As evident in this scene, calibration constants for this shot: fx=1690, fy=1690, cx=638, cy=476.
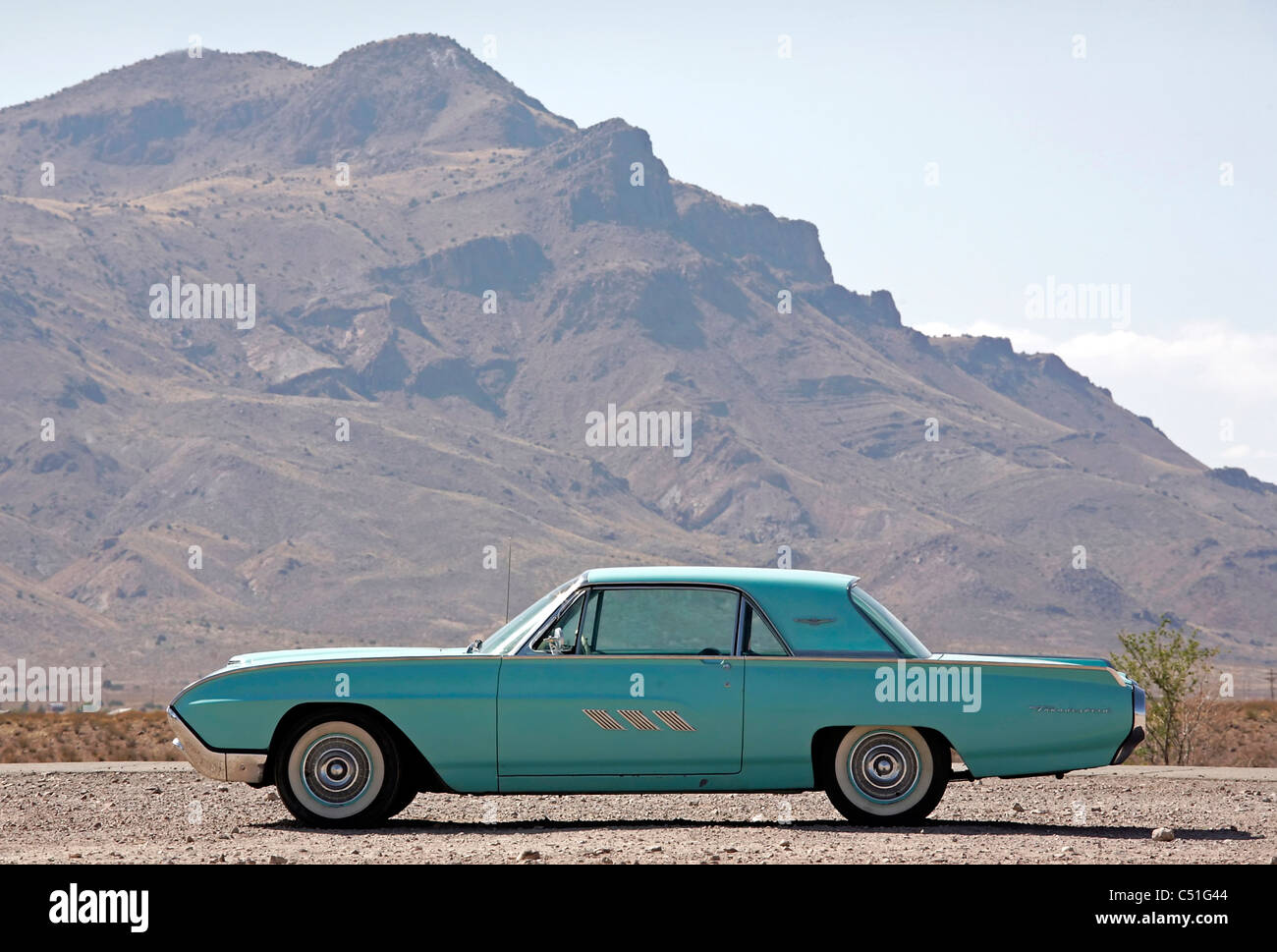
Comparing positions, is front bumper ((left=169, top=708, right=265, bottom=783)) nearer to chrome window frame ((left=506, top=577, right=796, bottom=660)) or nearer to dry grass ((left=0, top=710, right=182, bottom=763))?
chrome window frame ((left=506, top=577, right=796, bottom=660))

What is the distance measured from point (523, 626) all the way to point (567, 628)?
0.30m

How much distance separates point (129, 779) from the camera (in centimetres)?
1476

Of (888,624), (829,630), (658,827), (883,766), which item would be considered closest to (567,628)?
(658,827)

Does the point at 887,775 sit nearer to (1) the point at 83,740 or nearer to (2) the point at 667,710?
(2) the point at 667,710

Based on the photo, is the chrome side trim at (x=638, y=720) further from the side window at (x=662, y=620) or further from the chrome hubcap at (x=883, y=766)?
the chrome hubcap at (x=883, y=766)

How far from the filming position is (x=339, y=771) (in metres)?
9.77

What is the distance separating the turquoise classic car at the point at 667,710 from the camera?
9523 mm

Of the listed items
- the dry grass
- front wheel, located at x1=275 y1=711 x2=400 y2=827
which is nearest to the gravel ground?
front wheel, located at x1=275 y1=711 x2=400 y2=827

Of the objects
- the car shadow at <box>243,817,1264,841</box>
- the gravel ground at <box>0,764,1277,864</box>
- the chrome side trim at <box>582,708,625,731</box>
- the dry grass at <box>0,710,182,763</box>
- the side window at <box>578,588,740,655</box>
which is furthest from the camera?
the dry grass at <box>0,710,182,763</box>

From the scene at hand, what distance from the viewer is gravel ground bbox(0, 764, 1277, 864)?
331 inches

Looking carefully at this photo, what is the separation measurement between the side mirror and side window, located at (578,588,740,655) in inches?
5.6
